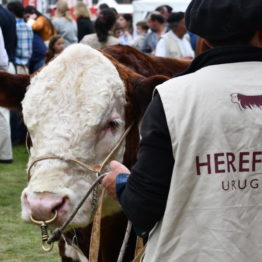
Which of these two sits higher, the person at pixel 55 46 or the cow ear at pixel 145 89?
the cow ear at pixel 145 89

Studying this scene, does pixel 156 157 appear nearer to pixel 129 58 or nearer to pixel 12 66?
pixel 129 58

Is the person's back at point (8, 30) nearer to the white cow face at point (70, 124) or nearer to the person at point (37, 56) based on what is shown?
the person at point (37, 56)

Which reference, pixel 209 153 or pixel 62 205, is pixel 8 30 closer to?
pixel 62 205

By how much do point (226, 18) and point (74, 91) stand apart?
1450 mm

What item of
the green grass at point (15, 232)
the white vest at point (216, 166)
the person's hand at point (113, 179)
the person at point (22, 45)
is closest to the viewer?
the white vest at point (216, 166)

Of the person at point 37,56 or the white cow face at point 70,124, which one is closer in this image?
the white cow face at point 70,124

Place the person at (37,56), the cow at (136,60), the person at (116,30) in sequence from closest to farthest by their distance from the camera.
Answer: the cow at (136,60) < the person at (116,30) < the person at (37,56)

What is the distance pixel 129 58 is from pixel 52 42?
7.49 m

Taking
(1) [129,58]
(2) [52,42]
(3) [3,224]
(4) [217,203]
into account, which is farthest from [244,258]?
(2) [52,42]

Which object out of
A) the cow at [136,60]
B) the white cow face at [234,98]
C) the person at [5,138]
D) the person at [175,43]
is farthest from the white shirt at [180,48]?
the white cow face at [234,98]

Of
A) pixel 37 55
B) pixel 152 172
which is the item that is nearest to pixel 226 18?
pixel 152 172

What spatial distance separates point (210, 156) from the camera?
2625 millimetres

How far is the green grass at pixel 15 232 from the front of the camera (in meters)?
6.69

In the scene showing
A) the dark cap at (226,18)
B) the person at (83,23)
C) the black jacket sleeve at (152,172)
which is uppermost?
the dark cap at (226,18)
